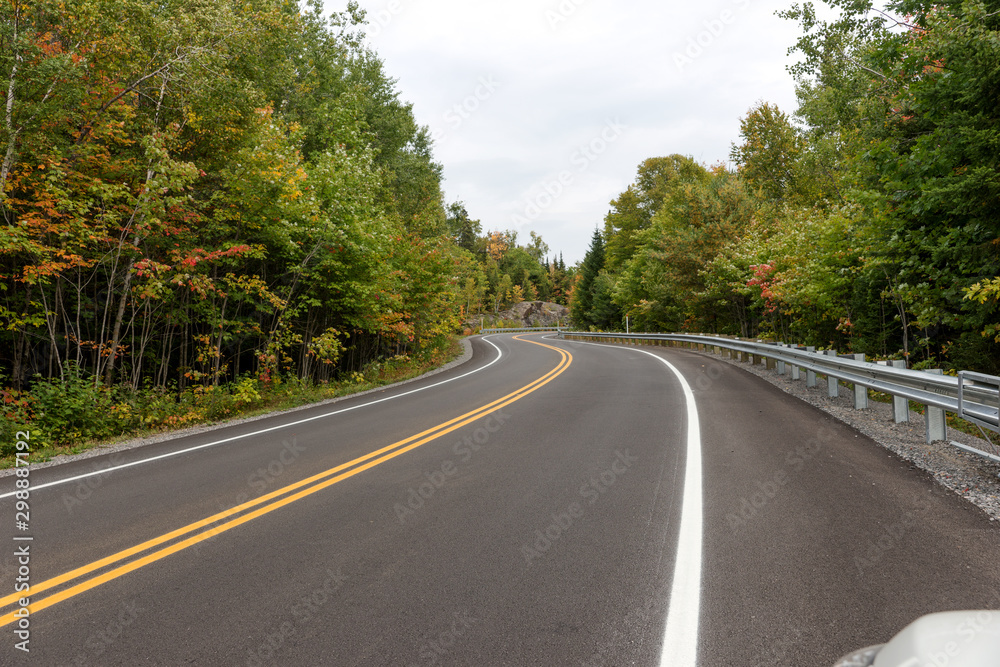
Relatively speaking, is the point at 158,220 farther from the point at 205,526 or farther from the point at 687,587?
the point at 687,587

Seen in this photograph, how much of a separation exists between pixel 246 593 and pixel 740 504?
375 centimetres

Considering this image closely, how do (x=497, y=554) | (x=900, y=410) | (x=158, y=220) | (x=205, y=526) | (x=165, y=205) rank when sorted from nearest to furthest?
1. (x=497, y=554)
2. (x=205, y=526)
3. (x=900, y=410)
4. (x=158, y=220)
5. (x=165, y=205)

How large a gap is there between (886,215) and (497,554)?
9765 millimetres

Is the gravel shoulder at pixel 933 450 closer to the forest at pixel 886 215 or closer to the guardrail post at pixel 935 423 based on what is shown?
the guardrail post at pixel 935 423

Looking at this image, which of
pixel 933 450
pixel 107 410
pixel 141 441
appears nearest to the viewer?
pixel 933 450

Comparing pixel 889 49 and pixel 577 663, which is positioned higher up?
pixel 889 49

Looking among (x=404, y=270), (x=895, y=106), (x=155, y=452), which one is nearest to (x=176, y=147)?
(x=155, y=452)

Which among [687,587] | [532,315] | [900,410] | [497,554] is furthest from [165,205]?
[532,315]

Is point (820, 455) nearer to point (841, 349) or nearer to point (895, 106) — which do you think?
point (895, 106)

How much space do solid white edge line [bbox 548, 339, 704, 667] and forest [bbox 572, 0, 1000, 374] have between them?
4913 millimetres

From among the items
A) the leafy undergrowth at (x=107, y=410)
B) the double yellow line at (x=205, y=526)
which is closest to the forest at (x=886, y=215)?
the double yellow line at (x=205, y=526)

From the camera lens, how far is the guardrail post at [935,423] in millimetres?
5762

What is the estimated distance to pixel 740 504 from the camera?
13.9 ft

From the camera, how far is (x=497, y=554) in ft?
11.4
